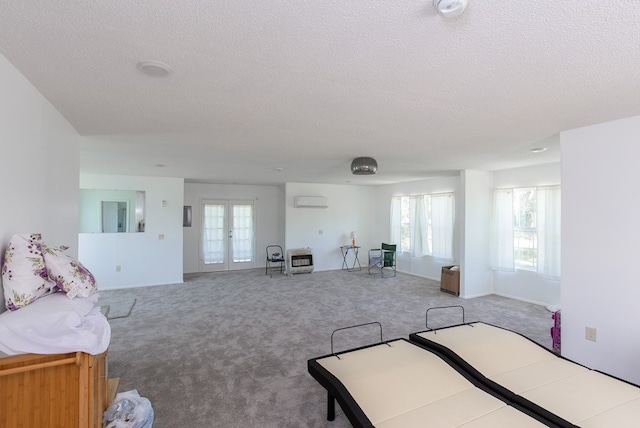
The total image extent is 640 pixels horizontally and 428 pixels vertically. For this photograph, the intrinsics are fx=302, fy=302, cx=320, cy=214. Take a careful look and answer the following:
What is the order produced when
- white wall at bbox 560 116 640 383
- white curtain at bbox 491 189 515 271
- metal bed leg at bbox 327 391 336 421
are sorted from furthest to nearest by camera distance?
white curtain at bbox 491 189 515 271 < white wall at bbox 560 116 640 383 < metal bed leg at bbox 327 391 336 421

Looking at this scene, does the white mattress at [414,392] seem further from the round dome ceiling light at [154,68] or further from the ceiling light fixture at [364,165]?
the ceiling light fixture at [364,165]

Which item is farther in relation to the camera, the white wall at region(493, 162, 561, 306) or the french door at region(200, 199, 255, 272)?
the french door at region(200, 199, 255, 272)

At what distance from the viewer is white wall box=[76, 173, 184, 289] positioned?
5.82m

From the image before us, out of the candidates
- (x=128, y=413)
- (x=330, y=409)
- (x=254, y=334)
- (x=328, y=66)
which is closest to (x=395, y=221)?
(x=254, y=334)

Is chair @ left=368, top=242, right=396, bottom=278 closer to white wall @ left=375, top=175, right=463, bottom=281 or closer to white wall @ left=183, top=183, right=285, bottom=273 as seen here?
white wall @ left=375, top=175, right=463, bottom=281

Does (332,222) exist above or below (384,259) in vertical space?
above

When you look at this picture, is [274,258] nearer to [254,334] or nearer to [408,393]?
[254,334]

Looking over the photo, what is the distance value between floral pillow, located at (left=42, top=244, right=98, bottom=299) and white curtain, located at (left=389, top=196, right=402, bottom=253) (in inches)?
271

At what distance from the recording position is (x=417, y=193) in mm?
7180

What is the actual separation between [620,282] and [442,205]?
4.08 metres

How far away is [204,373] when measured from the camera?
2736 millimetres

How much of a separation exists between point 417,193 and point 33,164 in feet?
22.0

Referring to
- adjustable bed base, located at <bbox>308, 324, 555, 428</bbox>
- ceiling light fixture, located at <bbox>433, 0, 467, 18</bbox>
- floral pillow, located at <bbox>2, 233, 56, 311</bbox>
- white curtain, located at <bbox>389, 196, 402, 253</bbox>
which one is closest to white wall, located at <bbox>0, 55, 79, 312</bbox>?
floral pillow, located at <bbox>2, 233, 56, 311</bbox>

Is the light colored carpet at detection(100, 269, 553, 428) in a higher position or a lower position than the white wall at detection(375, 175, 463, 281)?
lower
